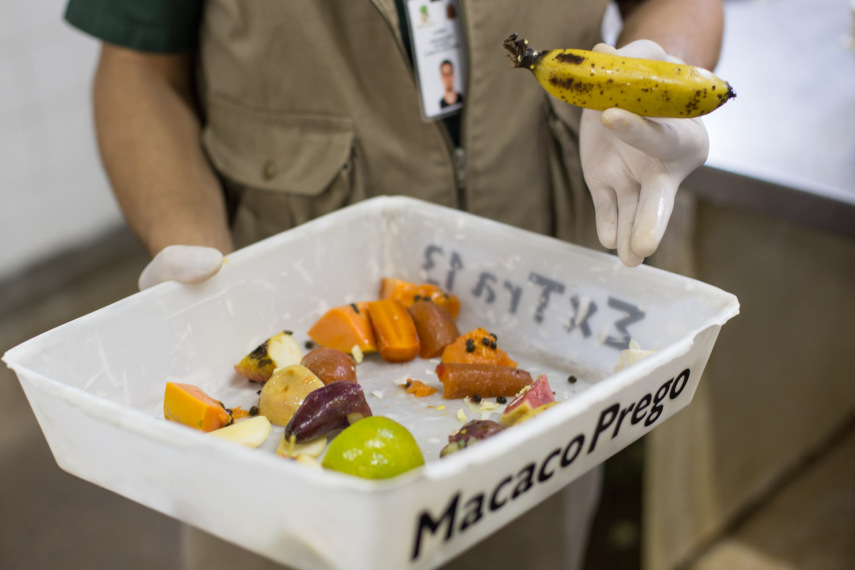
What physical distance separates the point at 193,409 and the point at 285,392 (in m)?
0.10

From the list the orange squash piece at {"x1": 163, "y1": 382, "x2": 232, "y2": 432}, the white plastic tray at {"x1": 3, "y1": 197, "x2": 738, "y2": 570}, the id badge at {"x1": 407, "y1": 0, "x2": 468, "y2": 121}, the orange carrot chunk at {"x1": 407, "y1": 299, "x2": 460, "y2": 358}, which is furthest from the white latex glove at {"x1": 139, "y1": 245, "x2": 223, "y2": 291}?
Result: the id badge at {"x1": 407, "y1": 0, "x2": 468, "y2": 121}

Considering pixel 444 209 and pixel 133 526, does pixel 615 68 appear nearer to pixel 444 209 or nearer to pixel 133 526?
pixel 444 209

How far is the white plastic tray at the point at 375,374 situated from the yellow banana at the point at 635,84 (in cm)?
21

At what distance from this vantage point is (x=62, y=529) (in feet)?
7.04

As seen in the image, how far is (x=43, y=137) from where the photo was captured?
8.96 feet

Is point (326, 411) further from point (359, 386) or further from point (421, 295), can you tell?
point (421, 295)

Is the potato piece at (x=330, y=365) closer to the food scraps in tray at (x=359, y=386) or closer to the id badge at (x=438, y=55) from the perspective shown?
the food scraps in tray at (x=359, y=386)

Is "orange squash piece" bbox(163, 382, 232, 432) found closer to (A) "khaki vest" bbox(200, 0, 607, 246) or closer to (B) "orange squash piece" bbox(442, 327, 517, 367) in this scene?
(B) "orange squash piece" bbox(442, 327, 517, 367)

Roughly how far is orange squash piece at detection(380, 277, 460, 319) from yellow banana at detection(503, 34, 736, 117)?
14.3 inches

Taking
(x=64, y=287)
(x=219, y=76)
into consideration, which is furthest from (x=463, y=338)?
(x=64, y=287)

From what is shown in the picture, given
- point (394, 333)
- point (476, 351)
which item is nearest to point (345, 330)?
point (394, 333)

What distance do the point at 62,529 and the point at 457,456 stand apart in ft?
6.23

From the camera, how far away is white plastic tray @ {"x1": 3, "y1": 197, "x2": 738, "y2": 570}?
2.02ft

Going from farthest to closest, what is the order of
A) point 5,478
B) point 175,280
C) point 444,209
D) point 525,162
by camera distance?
point 5,478 → point 525,162 → point 444,209 → point 175,280
